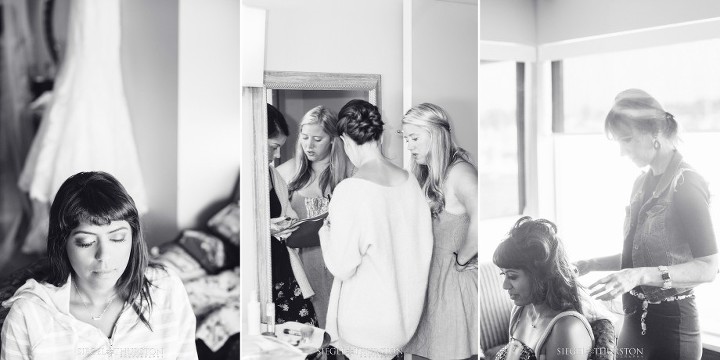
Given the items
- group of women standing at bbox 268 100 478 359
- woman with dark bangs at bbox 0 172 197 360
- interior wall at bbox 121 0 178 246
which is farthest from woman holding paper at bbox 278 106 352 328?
woman with dark bangs at bbox 0 172 197 360

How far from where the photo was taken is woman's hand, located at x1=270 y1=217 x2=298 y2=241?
273 cm

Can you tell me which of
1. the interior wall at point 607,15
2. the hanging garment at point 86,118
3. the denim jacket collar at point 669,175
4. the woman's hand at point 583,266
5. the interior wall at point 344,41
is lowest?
the woman's hand at point 583,266

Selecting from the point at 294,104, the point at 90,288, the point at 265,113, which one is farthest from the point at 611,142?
the point at 90,288

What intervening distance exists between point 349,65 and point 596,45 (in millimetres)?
1046

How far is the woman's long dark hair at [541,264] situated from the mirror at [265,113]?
0.94 m

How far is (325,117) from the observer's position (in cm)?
278

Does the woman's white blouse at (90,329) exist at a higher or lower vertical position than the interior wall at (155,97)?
lower

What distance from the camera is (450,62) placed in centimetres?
293

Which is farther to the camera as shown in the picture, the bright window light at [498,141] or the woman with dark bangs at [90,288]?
the bright window light at [498,141]

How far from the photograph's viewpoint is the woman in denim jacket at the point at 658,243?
2.97 m

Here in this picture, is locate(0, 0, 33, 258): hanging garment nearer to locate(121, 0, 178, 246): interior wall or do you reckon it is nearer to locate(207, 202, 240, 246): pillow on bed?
locate(121, 0, 178, 246): interior wall

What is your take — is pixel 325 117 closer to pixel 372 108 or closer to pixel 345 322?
pixel 372 108

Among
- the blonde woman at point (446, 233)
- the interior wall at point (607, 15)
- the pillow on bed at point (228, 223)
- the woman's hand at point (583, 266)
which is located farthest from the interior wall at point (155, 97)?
the woman's hand at point (583, 266)

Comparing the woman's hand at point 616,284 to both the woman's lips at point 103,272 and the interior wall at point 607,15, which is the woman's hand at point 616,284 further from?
the woman's lips at point 103,272
